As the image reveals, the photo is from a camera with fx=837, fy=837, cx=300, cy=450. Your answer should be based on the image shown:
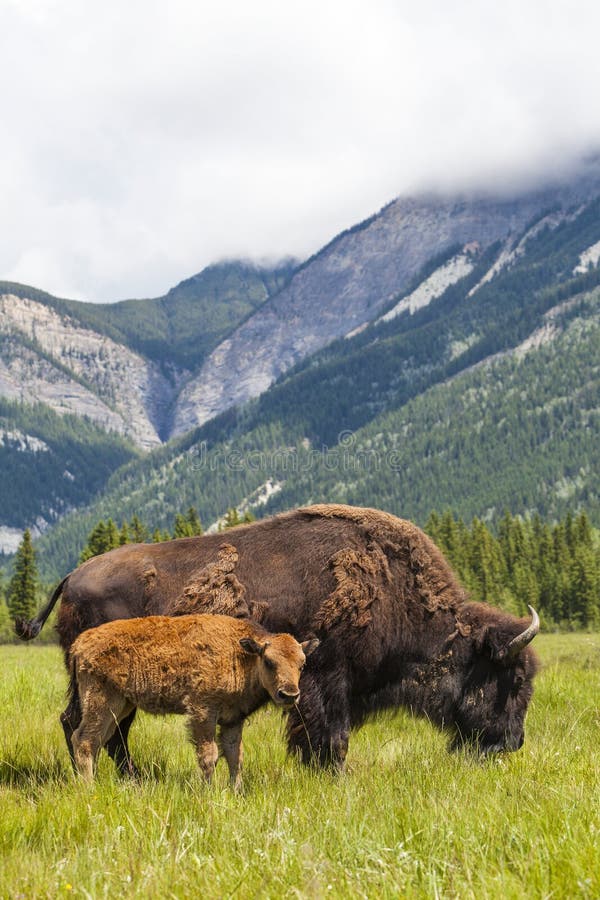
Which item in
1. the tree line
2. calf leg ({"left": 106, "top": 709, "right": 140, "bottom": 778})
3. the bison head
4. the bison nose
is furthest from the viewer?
the tree line

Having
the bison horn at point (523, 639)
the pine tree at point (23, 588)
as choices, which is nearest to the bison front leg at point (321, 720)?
the bison horn at point (523, 639)

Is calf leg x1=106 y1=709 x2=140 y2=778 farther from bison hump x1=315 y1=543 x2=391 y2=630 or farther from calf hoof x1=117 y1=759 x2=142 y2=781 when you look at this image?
bison hump x1=315 y1=543 x2=391 y2=630

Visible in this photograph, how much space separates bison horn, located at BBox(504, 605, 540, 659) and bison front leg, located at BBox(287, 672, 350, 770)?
6.47 feet

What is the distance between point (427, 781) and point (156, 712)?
258 cm

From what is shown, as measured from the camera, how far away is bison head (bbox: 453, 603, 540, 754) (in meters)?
9.47

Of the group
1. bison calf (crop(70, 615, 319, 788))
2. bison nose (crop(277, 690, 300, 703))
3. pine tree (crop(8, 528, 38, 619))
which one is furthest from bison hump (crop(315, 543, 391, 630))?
pine tree (crop(8, 528, 38, 619))

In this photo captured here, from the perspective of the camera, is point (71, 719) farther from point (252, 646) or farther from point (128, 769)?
point (252, 646)

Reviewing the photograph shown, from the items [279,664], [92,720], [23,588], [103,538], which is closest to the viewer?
[279,664]

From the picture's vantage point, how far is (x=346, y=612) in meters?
9.22

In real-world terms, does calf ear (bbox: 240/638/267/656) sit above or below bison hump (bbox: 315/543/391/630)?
above

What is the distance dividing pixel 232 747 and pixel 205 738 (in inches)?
14.9

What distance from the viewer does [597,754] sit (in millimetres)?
7793

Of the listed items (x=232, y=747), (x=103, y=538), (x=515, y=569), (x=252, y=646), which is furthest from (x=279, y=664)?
(x=515, y=569)

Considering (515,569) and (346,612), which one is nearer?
(346,612)
